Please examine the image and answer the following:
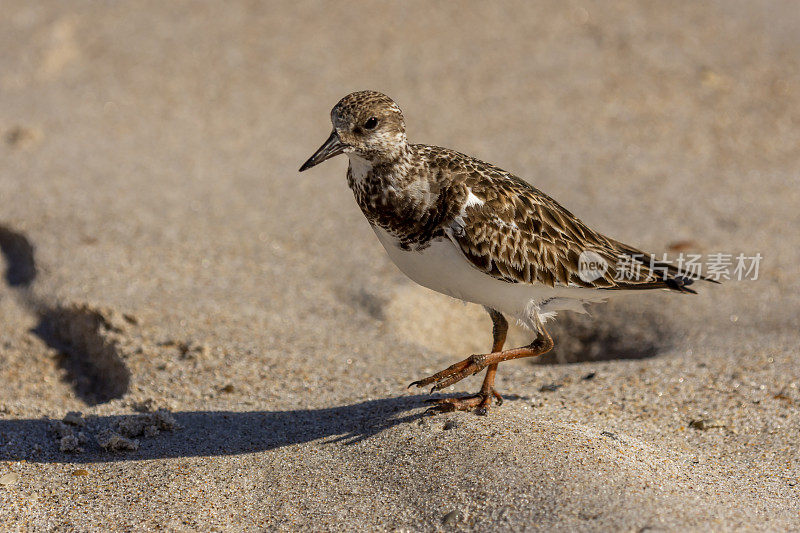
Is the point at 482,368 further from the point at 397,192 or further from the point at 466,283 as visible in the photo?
the point at 397,192

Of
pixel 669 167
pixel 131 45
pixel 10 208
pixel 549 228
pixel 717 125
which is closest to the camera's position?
pixel 549 228

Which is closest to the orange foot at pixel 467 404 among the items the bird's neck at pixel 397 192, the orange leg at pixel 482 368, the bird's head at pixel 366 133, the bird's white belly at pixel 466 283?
the orange leg at pixel 482 368

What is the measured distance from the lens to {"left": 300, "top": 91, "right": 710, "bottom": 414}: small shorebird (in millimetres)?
3992

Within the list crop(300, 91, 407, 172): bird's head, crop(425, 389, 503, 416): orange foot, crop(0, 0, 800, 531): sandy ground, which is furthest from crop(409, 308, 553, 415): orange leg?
crop(300, 91, 407, 172): bird's head

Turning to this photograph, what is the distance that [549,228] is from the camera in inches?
172

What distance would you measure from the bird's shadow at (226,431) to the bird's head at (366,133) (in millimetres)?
1349

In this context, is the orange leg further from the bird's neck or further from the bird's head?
the bird's head

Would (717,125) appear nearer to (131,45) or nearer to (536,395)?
(536,395)

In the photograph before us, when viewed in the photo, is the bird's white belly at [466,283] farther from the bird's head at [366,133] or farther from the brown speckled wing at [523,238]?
the bird's head at [366,133]

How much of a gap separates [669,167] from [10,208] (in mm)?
5408

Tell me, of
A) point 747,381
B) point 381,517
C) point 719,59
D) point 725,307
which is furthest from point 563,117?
point 381,517

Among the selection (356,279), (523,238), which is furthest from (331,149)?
(356,279)

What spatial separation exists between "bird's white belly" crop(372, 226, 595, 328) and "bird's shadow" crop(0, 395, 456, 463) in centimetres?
71

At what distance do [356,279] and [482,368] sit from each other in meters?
2.17
